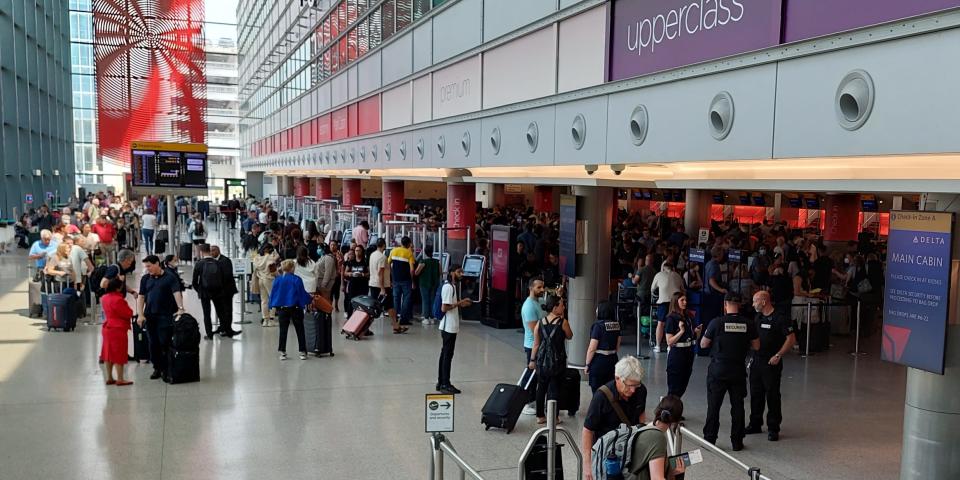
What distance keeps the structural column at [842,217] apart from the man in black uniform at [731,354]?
54.2 feet

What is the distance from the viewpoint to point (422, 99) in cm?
1561

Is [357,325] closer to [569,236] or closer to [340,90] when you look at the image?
[569,236]

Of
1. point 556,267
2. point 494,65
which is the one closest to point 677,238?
point 556,267

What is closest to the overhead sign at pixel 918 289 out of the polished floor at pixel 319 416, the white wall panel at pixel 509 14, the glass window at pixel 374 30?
the polished floor at pixel 319 416

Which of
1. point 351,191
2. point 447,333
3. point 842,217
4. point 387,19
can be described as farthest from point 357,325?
point 351,191

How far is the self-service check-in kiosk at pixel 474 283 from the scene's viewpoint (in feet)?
48.2

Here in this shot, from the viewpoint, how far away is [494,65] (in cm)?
1186

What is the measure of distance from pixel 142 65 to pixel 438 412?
2773 cm

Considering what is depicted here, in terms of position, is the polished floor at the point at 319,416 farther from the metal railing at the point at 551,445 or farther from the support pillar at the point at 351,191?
the support pillar at the point at 351,191

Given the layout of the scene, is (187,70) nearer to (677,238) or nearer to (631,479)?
(677,238)

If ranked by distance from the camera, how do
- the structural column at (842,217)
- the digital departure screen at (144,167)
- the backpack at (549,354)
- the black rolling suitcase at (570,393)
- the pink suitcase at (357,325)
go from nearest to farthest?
the backpack at (549,354) < the black rolling suitcase at (570,393) < the pink suitcase at (357,325) < the digital departure screen at (144,167) < the structural column at (842,217)

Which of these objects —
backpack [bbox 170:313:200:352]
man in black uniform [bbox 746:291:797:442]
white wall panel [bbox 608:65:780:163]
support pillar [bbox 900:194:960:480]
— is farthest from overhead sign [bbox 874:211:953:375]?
backpack [bbox 170:313:200:352]

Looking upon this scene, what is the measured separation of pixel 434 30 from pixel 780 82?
32.0 feet

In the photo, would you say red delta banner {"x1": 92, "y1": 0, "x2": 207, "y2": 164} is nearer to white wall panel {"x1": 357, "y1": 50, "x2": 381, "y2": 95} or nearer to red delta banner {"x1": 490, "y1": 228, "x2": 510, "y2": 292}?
white wall panel {"x1": 357, "y1": 50, "x2": 381, "y2": 95}
